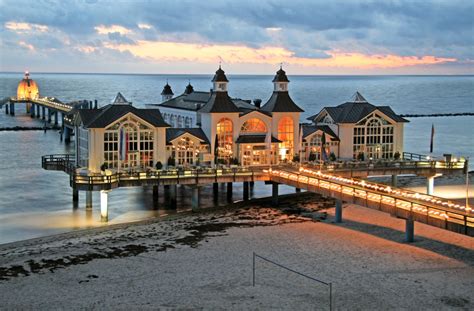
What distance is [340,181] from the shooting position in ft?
155

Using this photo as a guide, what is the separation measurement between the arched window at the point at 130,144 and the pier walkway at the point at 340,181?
251cm

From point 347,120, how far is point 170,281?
2986 cm

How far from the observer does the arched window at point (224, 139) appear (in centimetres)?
5509

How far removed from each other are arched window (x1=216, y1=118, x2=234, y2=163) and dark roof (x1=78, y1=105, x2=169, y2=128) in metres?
4.72

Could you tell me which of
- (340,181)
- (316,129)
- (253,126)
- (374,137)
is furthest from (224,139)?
(374,137)

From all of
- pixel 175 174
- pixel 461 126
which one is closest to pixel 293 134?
pixel 175 174

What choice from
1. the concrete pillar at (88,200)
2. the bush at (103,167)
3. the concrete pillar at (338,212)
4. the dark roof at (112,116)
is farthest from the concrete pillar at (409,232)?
the concrete pillar at (88,200)

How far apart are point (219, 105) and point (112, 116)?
27.6ft

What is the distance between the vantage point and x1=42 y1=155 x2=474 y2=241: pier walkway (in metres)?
36.6

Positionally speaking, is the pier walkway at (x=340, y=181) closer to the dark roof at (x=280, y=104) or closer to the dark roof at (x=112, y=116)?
the dark roof at (x=112, y=116)

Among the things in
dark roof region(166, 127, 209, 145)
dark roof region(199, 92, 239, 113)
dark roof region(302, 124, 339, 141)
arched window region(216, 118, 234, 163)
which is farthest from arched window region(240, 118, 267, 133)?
dark roof region(302, 124, 339, 141)

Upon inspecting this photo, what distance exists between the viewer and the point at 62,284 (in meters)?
32.1

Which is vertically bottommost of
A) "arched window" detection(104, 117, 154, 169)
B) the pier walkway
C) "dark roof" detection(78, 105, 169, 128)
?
the pier walkway

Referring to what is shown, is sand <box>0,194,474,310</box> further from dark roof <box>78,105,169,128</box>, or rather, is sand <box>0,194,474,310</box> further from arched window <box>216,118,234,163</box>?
arched window <box>216,118,234,163</box>
